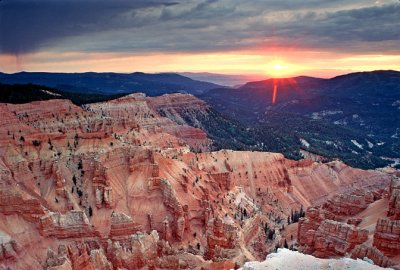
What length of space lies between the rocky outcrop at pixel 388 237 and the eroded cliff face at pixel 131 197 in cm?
293

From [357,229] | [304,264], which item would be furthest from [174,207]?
[304,264]

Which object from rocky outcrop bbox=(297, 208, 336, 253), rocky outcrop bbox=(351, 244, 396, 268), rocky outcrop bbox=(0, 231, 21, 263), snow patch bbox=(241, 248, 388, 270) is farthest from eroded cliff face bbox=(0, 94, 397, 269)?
snow patch bbox=(241, 248, 388, 270)

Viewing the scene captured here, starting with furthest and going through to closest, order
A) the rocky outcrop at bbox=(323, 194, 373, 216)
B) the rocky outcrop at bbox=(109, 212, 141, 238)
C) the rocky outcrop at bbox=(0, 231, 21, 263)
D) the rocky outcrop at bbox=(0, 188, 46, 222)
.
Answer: the rocky outcrop at bbox=(109, 212, 141, 238)
the rocky outcrop at bbox=(323, 194, 373, 216)
the rocky outcrop at bbox=(0, 188, 46, 222)
the rocky outcrop at bbox=(0, 231, 21, 263)

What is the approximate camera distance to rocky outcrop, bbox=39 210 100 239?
6016 cm

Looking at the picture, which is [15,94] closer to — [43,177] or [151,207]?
[43,177]

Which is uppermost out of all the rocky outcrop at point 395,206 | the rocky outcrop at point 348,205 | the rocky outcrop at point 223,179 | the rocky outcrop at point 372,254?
the rocky outcrop at point 395,206

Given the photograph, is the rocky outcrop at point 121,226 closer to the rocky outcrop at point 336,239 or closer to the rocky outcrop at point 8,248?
the rocky outcrop at point 8,248

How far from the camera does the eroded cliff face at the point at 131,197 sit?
56.2 meters

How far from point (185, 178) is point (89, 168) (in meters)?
17.4

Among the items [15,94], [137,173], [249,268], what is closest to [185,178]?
[137,173]

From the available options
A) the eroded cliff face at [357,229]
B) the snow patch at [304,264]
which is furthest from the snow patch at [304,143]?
the snow patch at [304,264]

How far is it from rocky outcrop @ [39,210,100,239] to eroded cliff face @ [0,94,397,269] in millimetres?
126

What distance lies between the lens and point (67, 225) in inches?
2403

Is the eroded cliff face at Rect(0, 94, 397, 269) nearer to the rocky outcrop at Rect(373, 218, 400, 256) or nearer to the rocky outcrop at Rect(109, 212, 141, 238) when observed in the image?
the rocky outcrop at Rect(109, 212, 141, 238)
